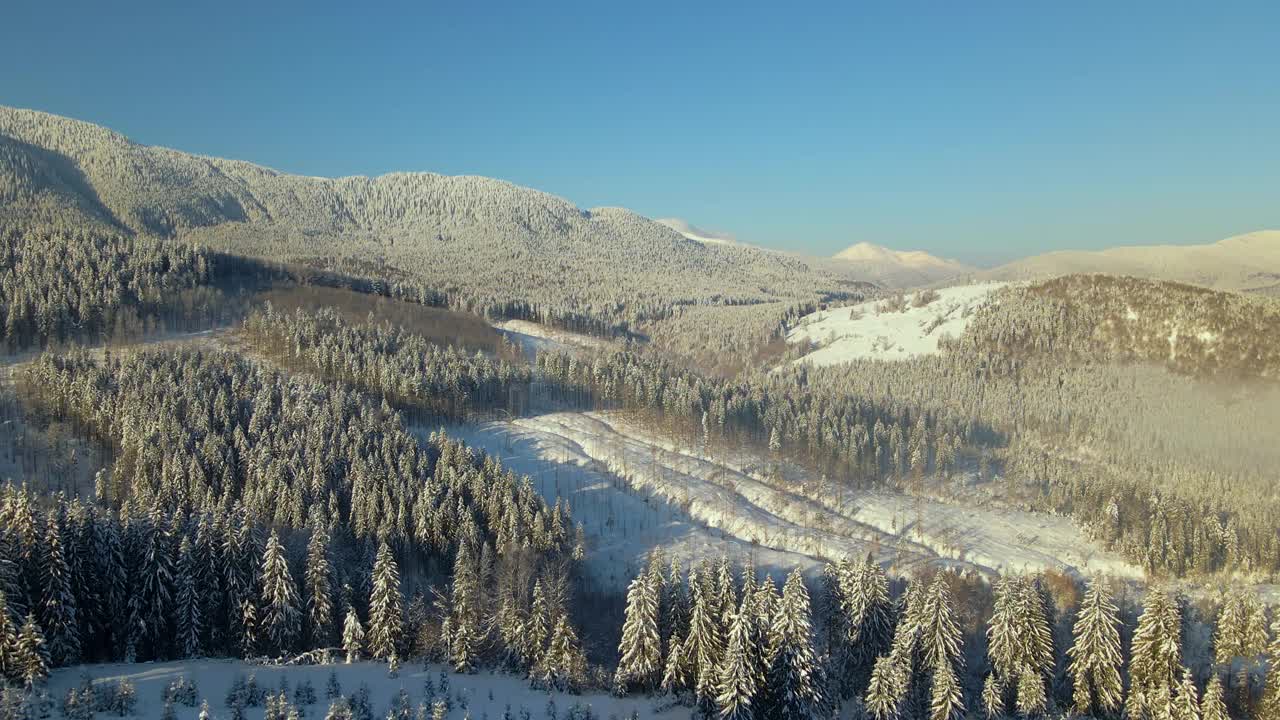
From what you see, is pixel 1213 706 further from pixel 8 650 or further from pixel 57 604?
pixel 57 604

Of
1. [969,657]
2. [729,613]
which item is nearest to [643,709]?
[729,613]

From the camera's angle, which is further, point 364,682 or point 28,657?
point 364,682

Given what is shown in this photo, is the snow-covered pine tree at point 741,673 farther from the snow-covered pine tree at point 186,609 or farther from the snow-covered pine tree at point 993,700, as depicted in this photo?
the snow-covered pine tree at point 186,609

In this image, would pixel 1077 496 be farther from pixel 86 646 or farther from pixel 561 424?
pixel 86 646

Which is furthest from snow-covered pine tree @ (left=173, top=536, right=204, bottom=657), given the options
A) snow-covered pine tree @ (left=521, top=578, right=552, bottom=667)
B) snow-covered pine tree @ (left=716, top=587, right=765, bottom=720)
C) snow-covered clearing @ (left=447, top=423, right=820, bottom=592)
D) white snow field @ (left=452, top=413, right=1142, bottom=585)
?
white snow field @ (left=452, top=413, right=1142, bottom=585)

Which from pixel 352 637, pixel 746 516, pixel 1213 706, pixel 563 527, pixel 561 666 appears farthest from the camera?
pixel 746 516

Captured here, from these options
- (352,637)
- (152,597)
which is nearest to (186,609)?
(152,597)

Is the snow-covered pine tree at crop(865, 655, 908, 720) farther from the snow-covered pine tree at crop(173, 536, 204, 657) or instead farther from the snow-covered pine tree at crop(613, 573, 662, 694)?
the snow-covered pine tree at crop(173, 536, 204, 657)
